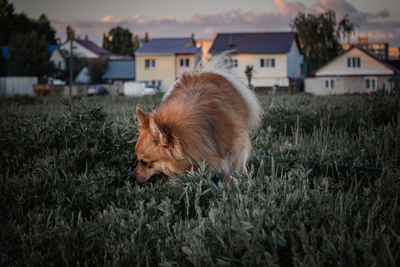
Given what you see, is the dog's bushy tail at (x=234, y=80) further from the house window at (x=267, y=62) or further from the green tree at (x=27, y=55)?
the green tree at (x=27, y=55)

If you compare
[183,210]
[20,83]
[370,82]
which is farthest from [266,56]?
[183,210]

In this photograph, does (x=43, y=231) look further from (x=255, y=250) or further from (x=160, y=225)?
(x=255, y=250)

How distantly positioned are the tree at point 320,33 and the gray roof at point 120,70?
27769 mm

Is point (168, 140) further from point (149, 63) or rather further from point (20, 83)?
point (149, 63)

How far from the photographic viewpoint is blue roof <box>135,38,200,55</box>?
5225cm

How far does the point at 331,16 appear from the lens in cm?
5738

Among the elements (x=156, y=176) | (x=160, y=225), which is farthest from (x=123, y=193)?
(x=160, y=225)

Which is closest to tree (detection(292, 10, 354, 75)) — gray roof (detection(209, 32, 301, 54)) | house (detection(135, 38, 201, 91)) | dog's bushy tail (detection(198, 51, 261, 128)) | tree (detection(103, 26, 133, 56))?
gray roof (detection(209, 32, 301, 54))

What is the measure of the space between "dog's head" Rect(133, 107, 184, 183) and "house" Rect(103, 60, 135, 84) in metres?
58.3

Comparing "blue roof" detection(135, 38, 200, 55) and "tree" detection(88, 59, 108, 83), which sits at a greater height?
"blue roof" detection(135, 38, 200, 55)

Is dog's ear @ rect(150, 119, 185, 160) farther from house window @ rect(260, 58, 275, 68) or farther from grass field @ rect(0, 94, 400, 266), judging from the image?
house window @ rect(260, 58, 275, 68)

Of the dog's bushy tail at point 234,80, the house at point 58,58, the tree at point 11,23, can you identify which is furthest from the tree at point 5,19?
the dog's bushy tail at point 234,80

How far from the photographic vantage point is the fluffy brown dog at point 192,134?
139 inches

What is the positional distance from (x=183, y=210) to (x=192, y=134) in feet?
2.41
